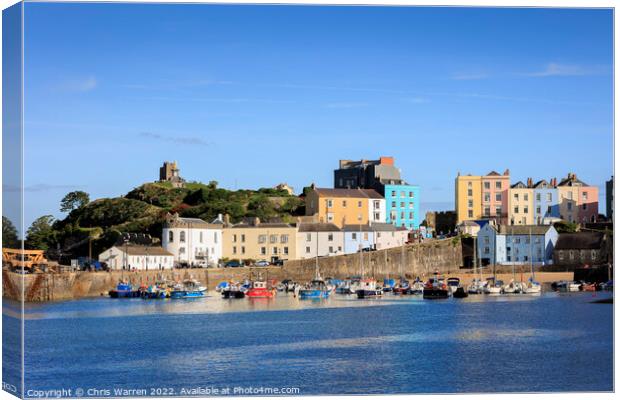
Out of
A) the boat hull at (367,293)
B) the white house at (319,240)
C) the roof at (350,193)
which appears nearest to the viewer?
the boat hull at (367,293)

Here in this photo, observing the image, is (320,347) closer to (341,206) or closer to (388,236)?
(388,236)

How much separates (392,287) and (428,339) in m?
16.0

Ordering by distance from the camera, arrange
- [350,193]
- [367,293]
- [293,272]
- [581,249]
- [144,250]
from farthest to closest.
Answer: [350,193] < [581,249] < [293,272] < [144,250] < [367,293]

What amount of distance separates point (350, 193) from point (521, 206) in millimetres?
6870

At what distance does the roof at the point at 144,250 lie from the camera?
111 ft

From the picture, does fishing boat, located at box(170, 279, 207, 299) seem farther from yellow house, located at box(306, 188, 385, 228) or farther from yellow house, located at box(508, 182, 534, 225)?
yellow house, located at box(508, 182, 534, 225)

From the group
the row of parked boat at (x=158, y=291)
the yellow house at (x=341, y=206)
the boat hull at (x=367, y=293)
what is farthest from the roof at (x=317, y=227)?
the row of parked boat at (x=158, y=291)

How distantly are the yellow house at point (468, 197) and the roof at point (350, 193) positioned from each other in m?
3.30

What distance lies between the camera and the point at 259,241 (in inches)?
1467

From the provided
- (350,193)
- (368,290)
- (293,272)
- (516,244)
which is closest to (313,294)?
(368,290)

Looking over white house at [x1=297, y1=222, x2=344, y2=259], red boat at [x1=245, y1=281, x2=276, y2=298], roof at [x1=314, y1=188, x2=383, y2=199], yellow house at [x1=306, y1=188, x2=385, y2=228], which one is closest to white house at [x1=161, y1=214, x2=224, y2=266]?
white house at [x1=297, y1=222, x2=344, y2=259]

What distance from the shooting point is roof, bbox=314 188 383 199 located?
40938mm

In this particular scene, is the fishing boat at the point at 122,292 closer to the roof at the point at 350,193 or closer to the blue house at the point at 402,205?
the roof at the point at 350,193

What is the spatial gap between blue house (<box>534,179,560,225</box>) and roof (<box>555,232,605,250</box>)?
12.0ft
